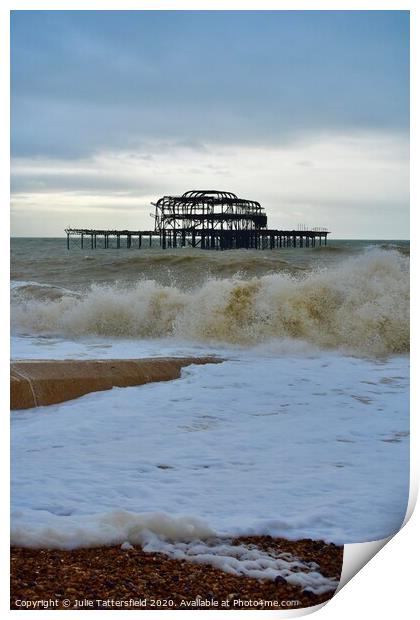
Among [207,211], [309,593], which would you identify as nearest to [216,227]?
[207,211]

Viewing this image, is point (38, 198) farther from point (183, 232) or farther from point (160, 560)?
point (160, 560)

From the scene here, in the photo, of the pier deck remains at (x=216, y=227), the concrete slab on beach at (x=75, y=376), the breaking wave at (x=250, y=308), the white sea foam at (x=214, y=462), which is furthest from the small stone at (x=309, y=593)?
the breaking wave at (x=250, y=308)

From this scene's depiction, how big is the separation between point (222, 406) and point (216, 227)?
4.37 ft

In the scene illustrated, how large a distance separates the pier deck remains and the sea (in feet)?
0.49

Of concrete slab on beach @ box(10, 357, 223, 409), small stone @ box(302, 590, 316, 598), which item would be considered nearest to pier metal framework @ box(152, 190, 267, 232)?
concrete slab on beach @ box(10, 357, 223, 409)

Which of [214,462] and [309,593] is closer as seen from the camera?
[309,593]

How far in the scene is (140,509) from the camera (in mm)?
2527

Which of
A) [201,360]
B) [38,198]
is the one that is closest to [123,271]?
[201,360]

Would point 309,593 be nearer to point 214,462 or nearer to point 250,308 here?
point 214,462

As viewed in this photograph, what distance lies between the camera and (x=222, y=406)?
3482 millimetres

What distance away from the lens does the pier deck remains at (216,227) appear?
3795 millimetres

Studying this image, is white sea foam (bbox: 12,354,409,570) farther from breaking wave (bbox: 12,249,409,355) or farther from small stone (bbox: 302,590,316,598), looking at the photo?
breaking wave (bbox: 12,249,409,355)

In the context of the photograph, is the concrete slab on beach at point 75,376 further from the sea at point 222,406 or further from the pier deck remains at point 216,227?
the pier deck remains at point 216,227

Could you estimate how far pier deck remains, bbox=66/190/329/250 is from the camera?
379cm
